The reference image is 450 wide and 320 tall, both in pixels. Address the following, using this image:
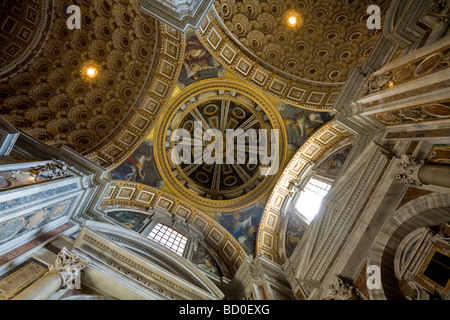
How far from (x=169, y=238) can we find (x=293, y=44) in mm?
12582

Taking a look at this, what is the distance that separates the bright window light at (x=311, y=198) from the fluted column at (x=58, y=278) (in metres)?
9.83

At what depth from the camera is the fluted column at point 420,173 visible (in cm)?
527

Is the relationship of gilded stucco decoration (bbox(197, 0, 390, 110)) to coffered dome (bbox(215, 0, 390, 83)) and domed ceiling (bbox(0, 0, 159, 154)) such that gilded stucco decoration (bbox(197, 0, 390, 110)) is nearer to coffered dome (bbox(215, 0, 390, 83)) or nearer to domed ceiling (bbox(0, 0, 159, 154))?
coffered dome (bbox(215, 0, 390, 83))

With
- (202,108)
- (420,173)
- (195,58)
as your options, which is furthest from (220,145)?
(420,173)

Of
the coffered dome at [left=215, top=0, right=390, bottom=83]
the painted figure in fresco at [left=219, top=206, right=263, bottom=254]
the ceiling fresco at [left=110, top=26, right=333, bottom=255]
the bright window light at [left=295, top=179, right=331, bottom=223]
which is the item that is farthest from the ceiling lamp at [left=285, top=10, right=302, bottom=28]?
the painted figure in fresco at [left=219, top=206, right=263, bottom=254]

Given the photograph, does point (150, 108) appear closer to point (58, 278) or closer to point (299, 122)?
point (299, 122)

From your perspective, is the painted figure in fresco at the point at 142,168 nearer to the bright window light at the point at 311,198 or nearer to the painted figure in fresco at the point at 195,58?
the painted figure in fresco at the point at 195,58

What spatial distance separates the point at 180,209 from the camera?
1467 centimetres

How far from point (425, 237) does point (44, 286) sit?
891 centimetres

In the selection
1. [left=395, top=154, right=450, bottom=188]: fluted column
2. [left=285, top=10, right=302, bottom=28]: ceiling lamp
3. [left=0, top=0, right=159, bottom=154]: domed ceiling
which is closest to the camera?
[left=395, top=154, right=450, bottom=188]: fluted column

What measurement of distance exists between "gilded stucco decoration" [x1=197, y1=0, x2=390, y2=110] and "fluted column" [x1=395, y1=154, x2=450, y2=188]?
735 cm

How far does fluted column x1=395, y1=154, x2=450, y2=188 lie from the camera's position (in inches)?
208

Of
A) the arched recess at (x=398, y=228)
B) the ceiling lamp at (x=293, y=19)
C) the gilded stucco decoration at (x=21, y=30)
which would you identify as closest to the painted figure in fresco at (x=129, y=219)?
the gilded stucco decoration at (x=21, y=30)
